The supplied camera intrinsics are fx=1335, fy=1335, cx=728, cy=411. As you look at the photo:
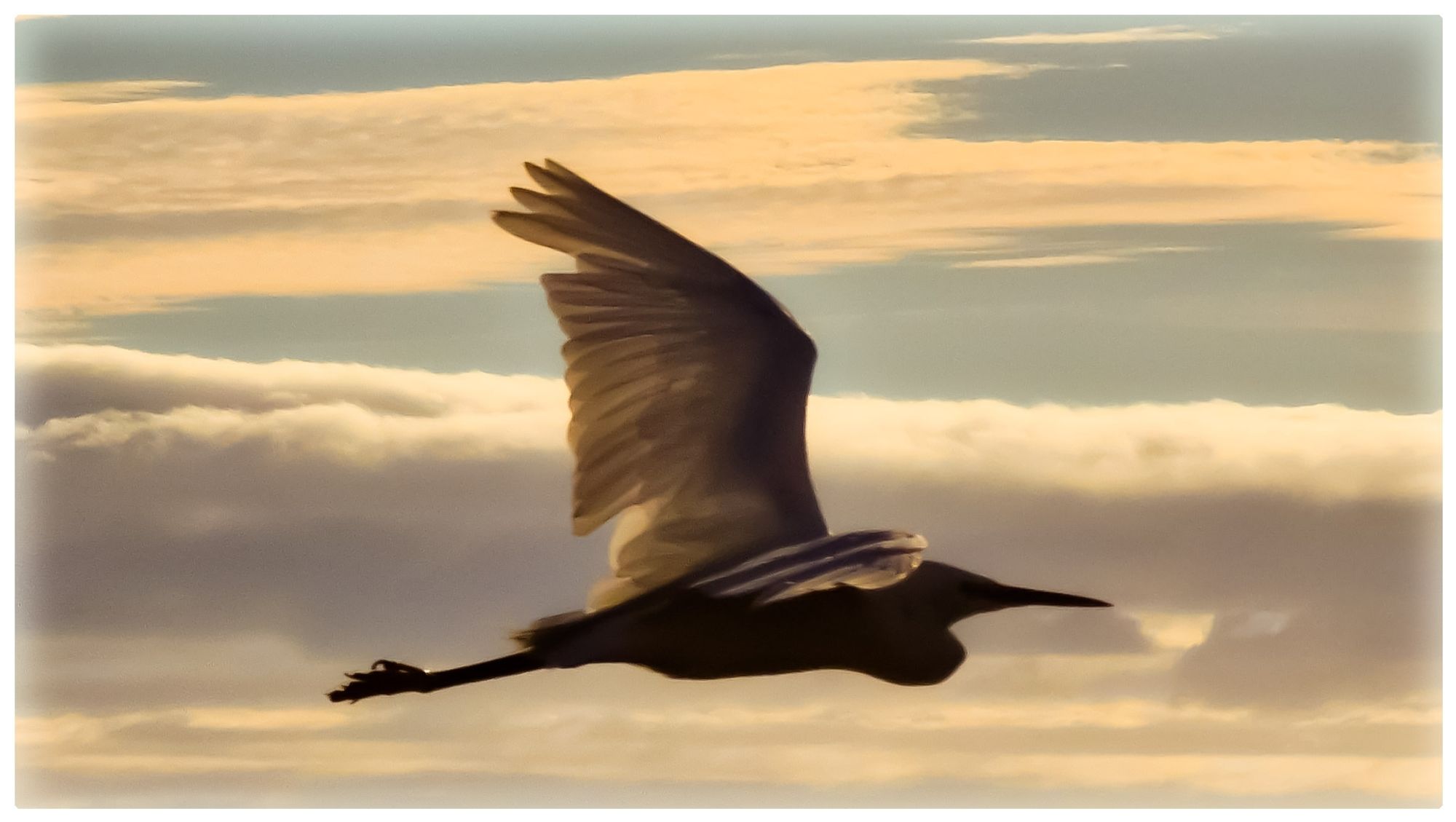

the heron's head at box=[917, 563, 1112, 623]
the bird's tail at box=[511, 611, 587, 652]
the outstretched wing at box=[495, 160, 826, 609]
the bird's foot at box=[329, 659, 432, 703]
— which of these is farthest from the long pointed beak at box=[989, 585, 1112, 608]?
the bird's foot at box=[329, 659, 432, 703]

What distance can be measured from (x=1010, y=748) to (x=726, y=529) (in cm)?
48

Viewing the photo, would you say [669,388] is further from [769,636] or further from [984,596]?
[984,596]

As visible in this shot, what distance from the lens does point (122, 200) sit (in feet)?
5.92

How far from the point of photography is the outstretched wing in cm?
161

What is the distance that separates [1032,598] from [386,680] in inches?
33.4

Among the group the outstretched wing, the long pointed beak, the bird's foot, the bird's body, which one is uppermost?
the outstretched wing

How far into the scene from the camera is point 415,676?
174 cm

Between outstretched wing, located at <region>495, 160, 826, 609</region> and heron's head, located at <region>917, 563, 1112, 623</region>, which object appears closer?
outstretched wing, located at <region>495, 160, 826, 609</region>

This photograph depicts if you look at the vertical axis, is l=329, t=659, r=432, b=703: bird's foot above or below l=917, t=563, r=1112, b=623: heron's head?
below

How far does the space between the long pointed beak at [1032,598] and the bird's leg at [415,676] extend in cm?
61

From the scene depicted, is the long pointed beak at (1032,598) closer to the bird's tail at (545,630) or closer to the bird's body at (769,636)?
the bird's body at (769,636)

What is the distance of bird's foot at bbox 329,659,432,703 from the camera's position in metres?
1.74

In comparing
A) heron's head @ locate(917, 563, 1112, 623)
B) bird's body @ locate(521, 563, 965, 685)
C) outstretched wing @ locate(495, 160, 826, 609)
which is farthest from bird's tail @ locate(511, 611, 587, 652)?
heron's head @ locate(917, 563, 1112, 623)

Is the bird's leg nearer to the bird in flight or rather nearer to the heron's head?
the bird in flight
